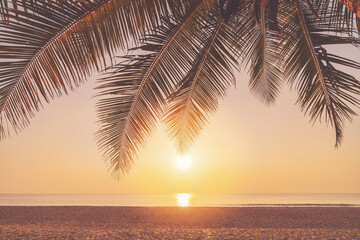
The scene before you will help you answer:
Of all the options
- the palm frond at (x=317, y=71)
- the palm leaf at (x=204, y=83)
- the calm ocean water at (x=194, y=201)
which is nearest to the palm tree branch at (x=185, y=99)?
the palm leaf at (x=204, y=83)

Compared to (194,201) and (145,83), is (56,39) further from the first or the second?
(194,201)

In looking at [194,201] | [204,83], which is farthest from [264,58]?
[194,201]

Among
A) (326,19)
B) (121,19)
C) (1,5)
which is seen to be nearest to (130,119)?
(121,19)

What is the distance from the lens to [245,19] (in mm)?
4188

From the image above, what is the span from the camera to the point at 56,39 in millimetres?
3002

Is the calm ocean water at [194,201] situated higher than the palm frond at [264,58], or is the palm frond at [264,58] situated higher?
the palm frond at [264,58]

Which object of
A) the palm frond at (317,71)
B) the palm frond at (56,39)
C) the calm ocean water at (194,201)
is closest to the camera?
the palm frond at (56,39)

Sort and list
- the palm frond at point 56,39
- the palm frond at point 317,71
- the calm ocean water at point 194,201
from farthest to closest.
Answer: the calm ocean water at point 194,201
the palm frond at point 317,71
the palm frond at point 56,39

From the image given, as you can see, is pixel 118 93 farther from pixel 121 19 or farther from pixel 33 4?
pixel 33 4

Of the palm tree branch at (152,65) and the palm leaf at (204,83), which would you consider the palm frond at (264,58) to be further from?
the palm tree branch at (152,65)

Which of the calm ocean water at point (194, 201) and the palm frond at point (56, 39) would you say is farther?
the calm ocean water at point (194, 201)

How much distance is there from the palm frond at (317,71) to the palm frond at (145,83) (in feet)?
3.63

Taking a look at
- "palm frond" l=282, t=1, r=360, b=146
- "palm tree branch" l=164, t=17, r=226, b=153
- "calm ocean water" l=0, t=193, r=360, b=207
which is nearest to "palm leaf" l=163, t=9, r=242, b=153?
"palm tree branch" l=164, t=17, r=226, b=153

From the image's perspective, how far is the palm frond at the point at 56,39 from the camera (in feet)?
9.32
